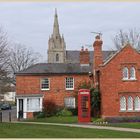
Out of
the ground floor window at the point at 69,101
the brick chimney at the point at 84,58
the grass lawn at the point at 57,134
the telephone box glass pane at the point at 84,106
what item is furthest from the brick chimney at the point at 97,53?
the grass lawn at the point at 57,134

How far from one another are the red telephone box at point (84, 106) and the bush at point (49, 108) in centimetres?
1018

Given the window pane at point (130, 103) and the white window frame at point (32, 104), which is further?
the white window frame at point (32, 104)

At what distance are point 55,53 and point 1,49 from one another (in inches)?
3619

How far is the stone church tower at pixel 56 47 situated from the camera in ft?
438

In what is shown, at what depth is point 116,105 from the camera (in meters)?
Answer: 39.4

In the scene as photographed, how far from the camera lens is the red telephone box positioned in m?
36.2

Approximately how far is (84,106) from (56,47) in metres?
103

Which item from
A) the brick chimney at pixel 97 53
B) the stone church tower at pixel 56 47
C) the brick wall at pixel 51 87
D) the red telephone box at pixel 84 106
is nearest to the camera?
the red telephone box at pixel 84 106

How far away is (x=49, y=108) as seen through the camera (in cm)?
4700

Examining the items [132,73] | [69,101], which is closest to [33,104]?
[69,101]

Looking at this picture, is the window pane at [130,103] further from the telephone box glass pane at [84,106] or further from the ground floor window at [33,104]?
the ground floor window at [33,104]

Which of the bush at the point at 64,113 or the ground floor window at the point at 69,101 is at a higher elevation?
the ground floor window at the point at 69,101

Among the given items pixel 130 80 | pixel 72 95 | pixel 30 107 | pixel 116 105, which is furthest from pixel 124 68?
pixel 30 107

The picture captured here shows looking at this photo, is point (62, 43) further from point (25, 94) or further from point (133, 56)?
point (133, 56)
